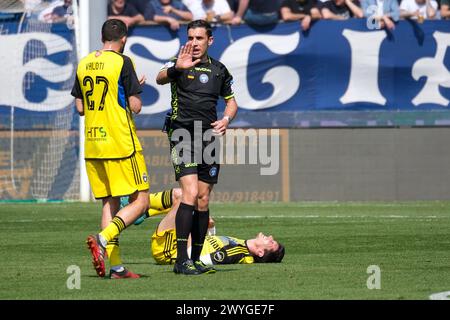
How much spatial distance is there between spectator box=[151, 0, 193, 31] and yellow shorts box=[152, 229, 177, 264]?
41.6ft

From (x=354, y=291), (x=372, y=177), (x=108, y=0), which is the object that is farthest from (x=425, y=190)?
(x=354, y=291)

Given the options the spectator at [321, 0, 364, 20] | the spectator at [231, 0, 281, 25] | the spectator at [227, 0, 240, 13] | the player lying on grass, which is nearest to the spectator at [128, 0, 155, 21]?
the spectator at [227, 0, 240, 13]

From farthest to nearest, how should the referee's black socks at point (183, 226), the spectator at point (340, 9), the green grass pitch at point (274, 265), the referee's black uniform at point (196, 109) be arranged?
the spectator at point (340, 9) < the referee's black uniform at point (196, 109) < the referee's black socks at point (183, 226) < the green grass pitch at point (274, 265)

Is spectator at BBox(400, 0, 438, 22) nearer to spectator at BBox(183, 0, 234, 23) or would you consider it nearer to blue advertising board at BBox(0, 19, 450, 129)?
blue advertising board at BBox(0, 19, 450, 129)

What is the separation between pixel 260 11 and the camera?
23.0 metres

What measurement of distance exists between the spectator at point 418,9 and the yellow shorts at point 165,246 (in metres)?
13.1

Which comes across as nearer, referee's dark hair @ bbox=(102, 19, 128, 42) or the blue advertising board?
referee's dark hair @ bbox=(102, 19, 128, 42)

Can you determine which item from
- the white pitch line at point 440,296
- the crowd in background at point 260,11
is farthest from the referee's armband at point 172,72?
the crowd in background at point 260,11

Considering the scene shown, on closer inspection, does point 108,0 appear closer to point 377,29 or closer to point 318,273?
point 377,29

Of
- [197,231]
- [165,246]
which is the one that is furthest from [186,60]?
[165,246]

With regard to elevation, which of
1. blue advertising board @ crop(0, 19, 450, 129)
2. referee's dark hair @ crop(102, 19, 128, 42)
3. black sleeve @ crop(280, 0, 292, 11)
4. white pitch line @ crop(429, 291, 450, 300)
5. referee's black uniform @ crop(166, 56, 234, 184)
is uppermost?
black sleeve @ crop(280, 0, 292, 11)

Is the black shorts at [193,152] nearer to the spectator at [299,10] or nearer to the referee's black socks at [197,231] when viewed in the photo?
the referee's black socks at [197,231]

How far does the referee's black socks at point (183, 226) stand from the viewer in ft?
32.0

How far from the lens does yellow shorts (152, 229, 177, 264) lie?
10742mm
